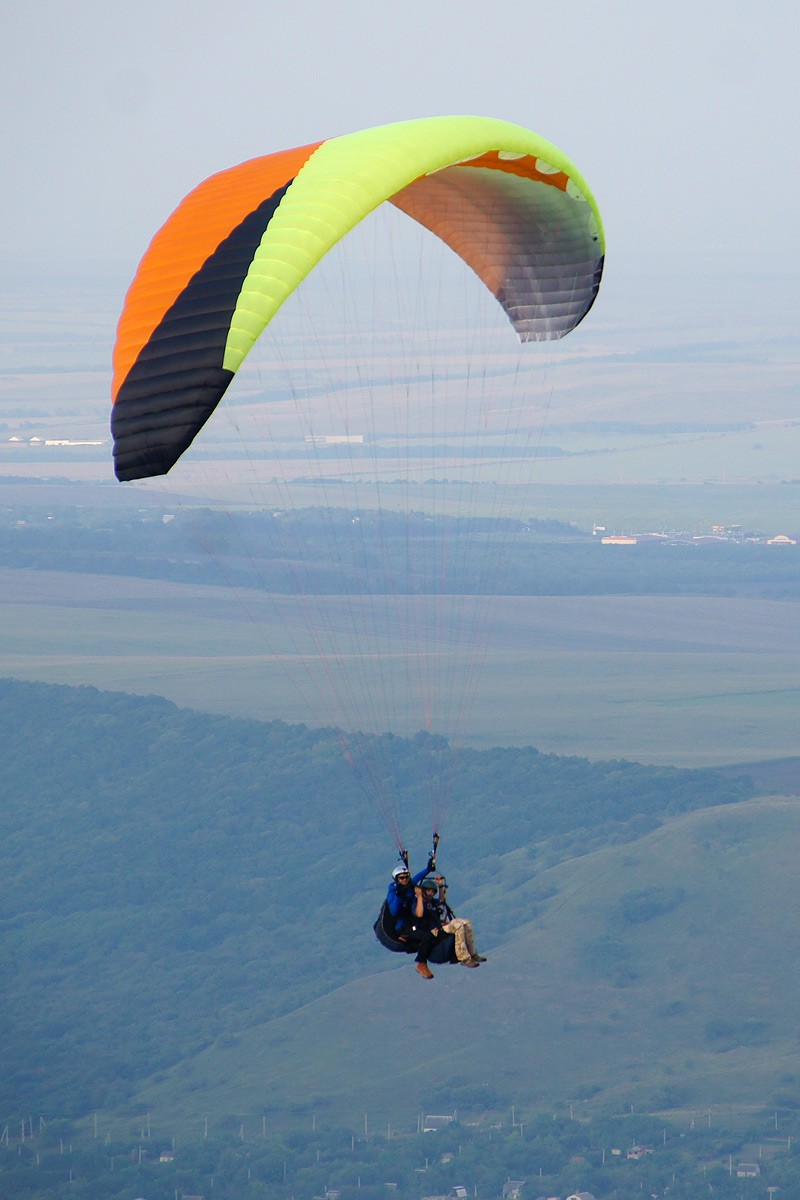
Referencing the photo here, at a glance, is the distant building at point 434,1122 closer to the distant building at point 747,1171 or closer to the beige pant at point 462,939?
the distant building at point 747,1171

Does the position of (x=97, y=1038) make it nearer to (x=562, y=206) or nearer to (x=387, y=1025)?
(x=387, y=1025)

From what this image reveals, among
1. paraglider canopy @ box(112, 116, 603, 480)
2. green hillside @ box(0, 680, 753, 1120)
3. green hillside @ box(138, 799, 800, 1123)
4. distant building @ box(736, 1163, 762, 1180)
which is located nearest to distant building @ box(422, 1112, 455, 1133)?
green hillside @ box(138, 799, 800, 1123)

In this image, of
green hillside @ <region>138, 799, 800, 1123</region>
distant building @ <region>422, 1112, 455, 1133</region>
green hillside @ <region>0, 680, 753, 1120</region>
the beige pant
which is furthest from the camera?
green hillside @ <region>0, 680, 753, 1120</region>

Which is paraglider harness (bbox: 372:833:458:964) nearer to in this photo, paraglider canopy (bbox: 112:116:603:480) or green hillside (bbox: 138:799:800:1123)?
paraglider canopy (bbox: 112:116:603:480)

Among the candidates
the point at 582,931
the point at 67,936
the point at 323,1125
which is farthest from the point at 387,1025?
the point at 67,936

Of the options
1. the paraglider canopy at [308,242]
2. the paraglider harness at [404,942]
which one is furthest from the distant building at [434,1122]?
the paraglider harness at [404,942]

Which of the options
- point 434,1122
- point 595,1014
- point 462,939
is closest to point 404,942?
point 462,939

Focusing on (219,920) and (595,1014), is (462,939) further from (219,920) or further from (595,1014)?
(219,920)
